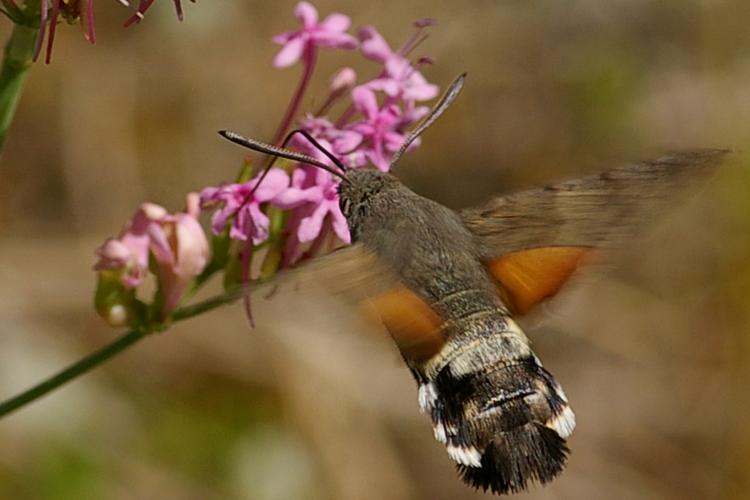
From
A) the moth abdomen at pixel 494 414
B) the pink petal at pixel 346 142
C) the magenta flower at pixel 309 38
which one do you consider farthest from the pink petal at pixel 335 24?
the moth abdomen at pixel 494 414

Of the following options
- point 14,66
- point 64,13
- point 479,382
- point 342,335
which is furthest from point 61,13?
point 342,335

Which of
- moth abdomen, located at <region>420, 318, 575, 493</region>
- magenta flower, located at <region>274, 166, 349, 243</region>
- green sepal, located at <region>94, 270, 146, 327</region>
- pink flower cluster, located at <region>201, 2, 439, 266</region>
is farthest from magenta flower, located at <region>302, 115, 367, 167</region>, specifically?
moth abdomen, located at <region>420, 318, 575, 493</region>

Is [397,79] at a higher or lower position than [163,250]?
higher

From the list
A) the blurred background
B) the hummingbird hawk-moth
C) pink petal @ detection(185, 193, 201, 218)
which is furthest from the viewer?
the blurred background

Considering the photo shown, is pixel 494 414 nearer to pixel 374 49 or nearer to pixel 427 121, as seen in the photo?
pixel 427 121

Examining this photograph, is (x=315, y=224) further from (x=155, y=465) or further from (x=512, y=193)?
(x=155, y=465)

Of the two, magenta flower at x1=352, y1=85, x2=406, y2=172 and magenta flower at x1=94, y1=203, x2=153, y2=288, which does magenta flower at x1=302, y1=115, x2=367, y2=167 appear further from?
magenta flower at x1=94, y1=203, x2=153, y2=288
